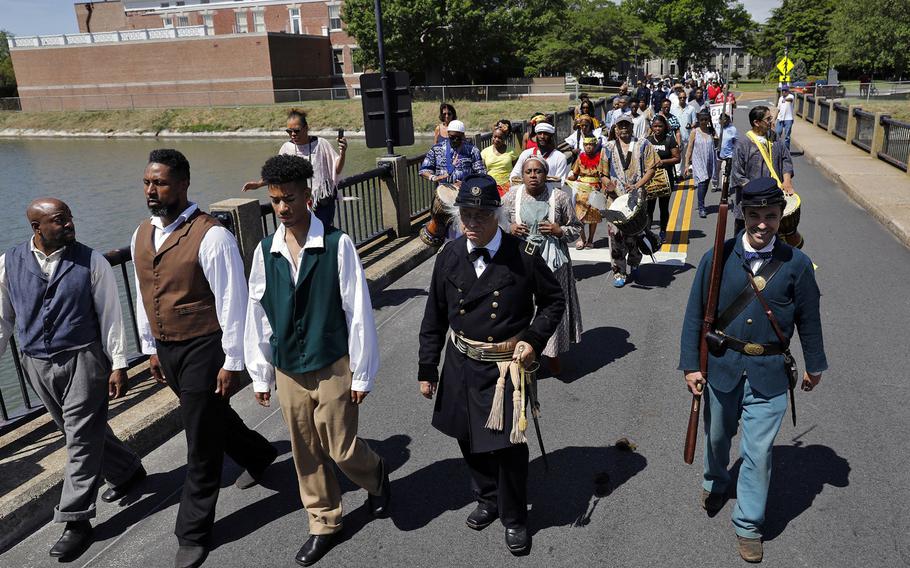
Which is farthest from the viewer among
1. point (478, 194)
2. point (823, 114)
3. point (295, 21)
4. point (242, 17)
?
point (242, 17)

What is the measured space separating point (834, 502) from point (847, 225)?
9326mm

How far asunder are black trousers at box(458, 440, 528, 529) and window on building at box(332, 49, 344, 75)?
2932 inches

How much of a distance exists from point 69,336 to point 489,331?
2.38 metres

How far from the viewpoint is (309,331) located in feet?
12.5

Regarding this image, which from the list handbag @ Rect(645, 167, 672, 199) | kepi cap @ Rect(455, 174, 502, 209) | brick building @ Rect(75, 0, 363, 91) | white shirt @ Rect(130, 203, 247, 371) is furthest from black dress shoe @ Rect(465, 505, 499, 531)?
brick building @ Rect(75, 0, 363, 91)

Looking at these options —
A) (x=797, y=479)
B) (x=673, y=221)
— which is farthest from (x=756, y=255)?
(x=673, y=221)

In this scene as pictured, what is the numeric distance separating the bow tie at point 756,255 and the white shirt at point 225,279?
2715mm

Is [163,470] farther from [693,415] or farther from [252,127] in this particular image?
[252,127]

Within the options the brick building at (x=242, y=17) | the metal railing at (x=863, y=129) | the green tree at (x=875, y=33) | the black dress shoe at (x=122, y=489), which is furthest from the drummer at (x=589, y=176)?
the brick building at (x=242, y=17)

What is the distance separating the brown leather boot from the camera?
384 cm

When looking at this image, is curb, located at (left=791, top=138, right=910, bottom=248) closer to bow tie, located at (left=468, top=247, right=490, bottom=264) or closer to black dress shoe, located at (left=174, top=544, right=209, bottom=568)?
bow tie, located at (left=468, top=247, right=490, bottom=264)

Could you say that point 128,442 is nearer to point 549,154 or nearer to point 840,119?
point 549,154

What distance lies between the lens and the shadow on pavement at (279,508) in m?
4.35

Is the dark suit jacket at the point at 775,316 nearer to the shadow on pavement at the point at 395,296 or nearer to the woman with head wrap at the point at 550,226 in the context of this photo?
the woman with head wrap at the point at 550,226
